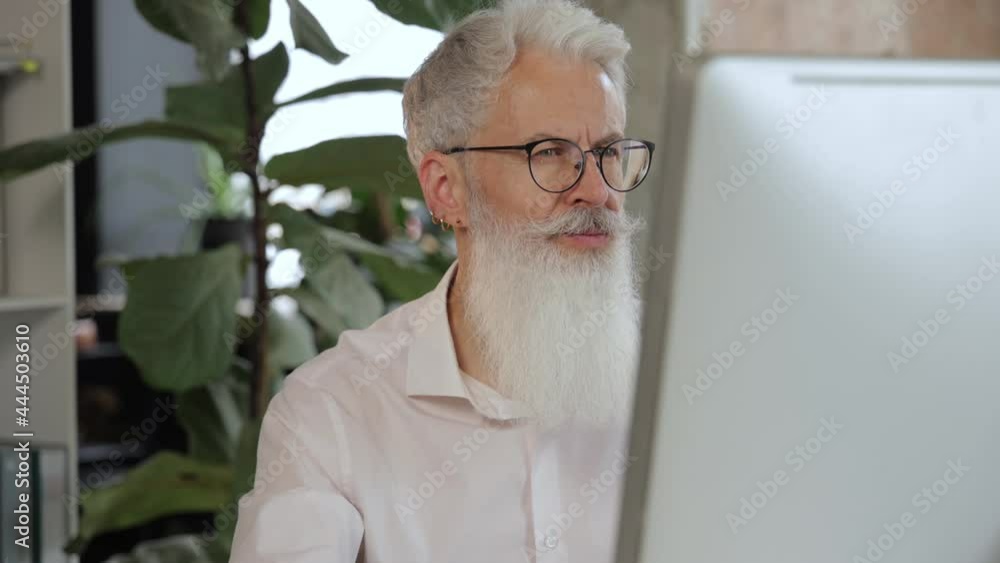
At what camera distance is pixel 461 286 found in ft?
3.44

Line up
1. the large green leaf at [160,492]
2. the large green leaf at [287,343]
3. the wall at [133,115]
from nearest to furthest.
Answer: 1. the large green leaf at [160,492]
2. the large green leaf at [287,343]
3. the wall at [133,115]

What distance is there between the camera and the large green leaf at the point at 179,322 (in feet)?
4.26

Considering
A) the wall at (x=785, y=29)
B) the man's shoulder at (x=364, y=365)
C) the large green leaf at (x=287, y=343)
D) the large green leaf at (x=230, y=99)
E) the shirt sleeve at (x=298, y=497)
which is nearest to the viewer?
the shirt sleeve at (x=298, y=497)

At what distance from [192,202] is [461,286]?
1.03 m

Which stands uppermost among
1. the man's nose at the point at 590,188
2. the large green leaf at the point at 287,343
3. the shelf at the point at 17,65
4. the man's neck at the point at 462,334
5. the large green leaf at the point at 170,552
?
the shelf at the point at 17,65

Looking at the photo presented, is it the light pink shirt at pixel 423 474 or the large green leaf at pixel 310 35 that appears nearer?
the light pink shirt at pixel 423 474

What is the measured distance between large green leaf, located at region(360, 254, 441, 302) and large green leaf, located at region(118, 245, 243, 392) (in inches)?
7.9

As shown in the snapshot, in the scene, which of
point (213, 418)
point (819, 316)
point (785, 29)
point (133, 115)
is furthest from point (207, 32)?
point (785, 29)

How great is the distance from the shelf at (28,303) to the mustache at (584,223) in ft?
2.73

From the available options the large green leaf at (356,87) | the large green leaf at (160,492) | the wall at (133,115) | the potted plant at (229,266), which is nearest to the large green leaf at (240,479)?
the potted plant at (229,266)

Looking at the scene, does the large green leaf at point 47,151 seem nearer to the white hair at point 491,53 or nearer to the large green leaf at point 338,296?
the large green leaf at point 338,296

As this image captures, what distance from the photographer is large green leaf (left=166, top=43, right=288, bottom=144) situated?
137cm

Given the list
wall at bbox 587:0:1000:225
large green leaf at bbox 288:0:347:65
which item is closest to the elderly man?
large green leaf at bbox 288:0:347:65

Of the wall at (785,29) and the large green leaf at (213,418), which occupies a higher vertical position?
the wall at (785,29)
